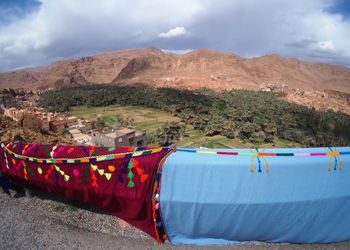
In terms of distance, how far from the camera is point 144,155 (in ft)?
11.1

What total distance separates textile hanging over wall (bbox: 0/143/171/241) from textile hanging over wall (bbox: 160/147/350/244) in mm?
272

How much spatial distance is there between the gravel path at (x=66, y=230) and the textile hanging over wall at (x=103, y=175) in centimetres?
22

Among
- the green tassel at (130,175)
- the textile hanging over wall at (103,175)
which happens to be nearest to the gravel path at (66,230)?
the textile hanging over wall at (103,175)

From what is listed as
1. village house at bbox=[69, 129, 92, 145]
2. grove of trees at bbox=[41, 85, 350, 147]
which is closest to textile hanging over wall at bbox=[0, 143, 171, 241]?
village house at bbox=[69, 129, 92, 145]

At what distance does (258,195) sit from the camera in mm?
3178

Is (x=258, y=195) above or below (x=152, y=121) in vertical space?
above

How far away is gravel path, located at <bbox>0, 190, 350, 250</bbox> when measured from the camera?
3.28 meters

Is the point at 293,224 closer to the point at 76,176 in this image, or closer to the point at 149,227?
the point at 149,227

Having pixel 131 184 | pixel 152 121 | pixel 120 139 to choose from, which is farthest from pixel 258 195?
pixel 152 121

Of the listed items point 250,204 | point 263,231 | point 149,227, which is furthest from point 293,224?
Result: point 149,227

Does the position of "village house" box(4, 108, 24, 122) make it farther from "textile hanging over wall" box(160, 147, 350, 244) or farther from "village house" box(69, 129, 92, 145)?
"textile hanging over wall" box(160, 147, 350, 244)

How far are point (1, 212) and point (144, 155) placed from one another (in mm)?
2929

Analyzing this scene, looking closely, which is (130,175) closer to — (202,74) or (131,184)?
(131,184)

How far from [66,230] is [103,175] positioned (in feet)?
3.57
